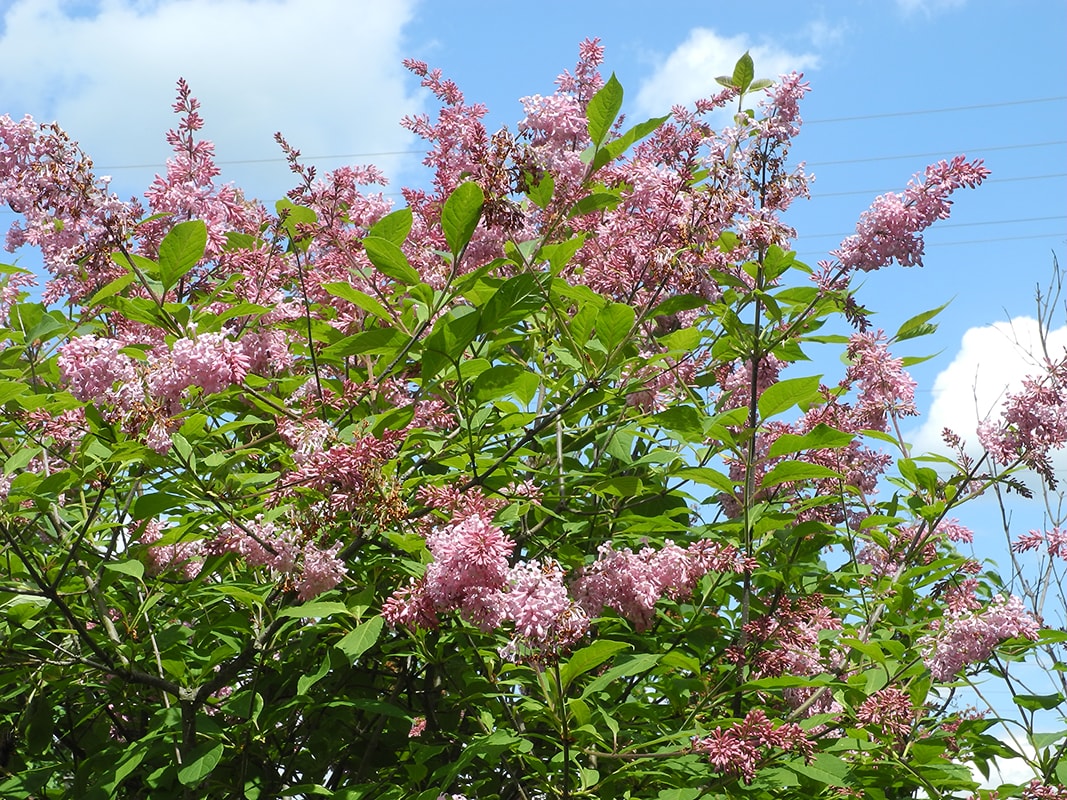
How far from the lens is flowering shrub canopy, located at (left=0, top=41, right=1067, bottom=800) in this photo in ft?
9.36

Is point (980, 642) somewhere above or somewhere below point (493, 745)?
above

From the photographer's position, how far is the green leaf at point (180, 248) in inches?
116

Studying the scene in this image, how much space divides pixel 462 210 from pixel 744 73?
4.88 ft

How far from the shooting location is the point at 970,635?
11.7 feet

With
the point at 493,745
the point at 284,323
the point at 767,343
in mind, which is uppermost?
the point at 284,323

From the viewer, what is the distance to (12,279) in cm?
486

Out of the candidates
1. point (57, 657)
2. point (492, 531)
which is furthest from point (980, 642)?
point (57, 657)

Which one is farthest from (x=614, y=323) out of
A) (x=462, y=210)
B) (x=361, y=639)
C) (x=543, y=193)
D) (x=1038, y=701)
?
(x=1038, y=701)

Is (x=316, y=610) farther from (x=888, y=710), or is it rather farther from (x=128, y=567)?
(x=888, y=710)

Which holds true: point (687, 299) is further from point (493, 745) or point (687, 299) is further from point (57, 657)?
point (57, 657)

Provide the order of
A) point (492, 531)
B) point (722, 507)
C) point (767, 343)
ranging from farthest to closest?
point (722, 507) < point (767, 343) < point (492, 531)

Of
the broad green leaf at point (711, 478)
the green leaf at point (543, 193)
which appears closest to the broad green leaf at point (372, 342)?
the green leaf at point (543, 193)

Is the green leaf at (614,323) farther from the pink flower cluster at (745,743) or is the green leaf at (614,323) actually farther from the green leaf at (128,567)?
the green leaf at (128,567)

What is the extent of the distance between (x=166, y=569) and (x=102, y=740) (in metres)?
1.09
